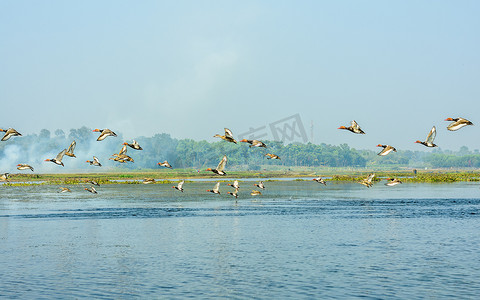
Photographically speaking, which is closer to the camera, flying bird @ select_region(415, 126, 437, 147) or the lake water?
the lake water

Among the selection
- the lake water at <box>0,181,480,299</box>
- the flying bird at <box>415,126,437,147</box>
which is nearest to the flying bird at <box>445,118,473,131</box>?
the flying bird at <box>415,126,437,147</box>

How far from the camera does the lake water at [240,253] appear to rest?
31516mm

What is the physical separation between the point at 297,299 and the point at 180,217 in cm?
3784

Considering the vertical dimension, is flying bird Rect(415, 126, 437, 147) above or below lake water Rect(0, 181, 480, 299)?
above

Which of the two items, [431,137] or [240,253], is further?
[240,253]

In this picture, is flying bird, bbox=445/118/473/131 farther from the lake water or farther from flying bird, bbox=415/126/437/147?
the lake water

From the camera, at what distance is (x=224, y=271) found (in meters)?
36.0

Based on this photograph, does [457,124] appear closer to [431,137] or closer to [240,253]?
[431,137]

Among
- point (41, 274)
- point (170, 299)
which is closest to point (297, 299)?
point (170, 299)

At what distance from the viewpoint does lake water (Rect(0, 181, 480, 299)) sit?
31.5 metres

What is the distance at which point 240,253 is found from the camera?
1670 inches

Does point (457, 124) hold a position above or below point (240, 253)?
above

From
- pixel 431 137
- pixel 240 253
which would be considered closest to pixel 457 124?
pixel 431 137

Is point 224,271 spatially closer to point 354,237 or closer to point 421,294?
point 421,294
